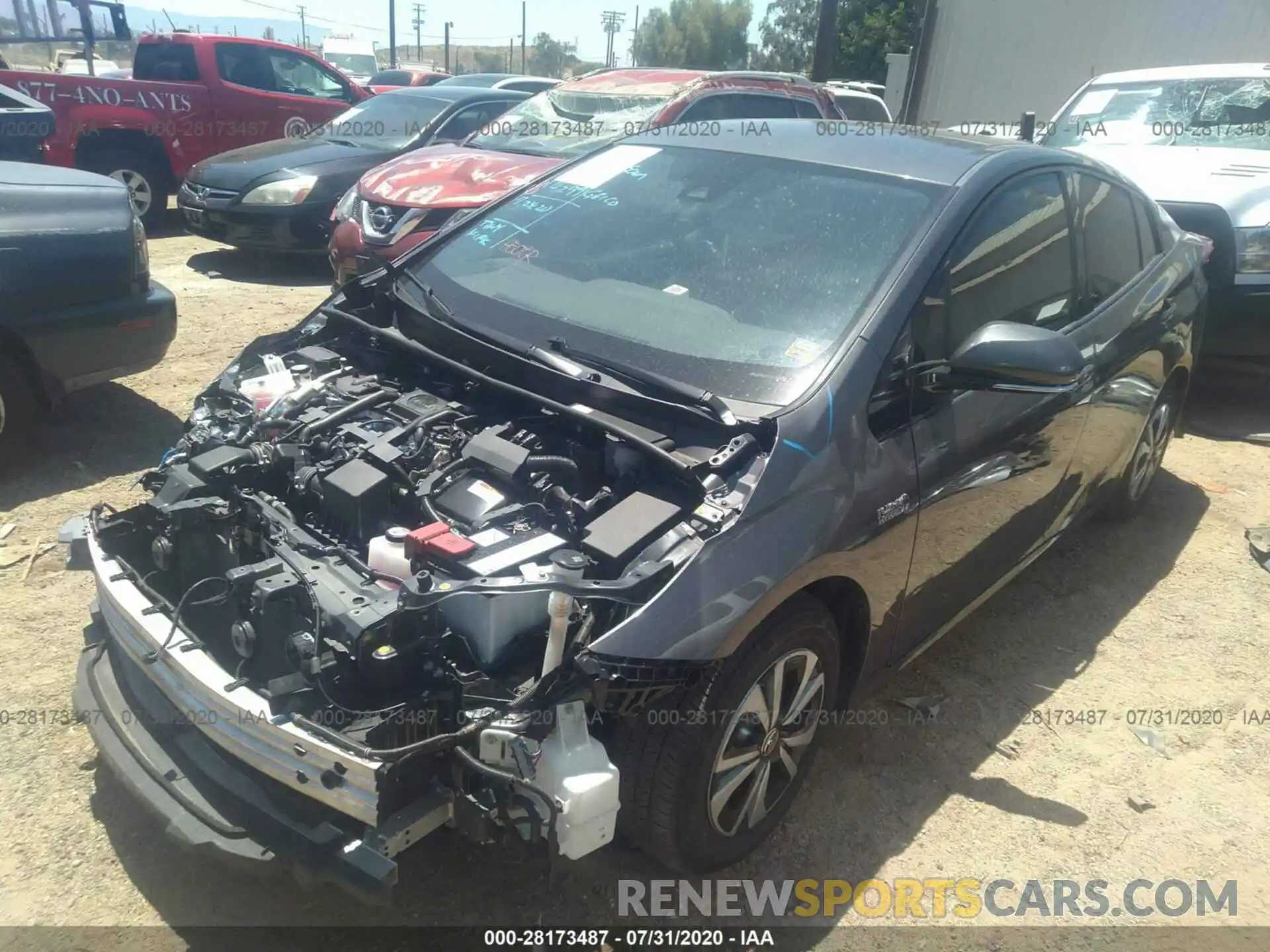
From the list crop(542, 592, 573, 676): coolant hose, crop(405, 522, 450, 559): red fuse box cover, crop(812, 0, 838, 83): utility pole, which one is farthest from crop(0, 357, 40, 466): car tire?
crop(812, 0, 838, 83): utility pole

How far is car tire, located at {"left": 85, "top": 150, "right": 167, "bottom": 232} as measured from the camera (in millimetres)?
9453

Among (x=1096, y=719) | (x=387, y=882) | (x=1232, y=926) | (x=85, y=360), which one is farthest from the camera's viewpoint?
(x=85, y=360)

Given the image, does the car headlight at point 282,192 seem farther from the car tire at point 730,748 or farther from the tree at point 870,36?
the tree at point 870,36

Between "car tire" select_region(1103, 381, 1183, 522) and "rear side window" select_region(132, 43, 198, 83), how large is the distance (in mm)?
9708

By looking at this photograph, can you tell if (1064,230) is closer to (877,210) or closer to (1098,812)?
(877,210)

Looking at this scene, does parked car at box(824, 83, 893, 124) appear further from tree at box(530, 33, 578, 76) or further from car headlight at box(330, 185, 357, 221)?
tree at box(530, 33, 578, 76)

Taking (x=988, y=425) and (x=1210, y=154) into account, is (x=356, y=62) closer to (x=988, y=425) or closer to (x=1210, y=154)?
(x=1210, y=154)

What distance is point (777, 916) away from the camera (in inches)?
95.0

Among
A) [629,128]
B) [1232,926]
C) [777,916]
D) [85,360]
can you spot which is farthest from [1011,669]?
[629,128]

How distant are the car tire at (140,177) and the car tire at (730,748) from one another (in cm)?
923

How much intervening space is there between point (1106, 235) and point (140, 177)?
9402 millimetres

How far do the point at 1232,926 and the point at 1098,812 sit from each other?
0.43m

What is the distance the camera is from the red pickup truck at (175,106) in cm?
909

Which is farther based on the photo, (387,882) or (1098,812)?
(1098,812)
